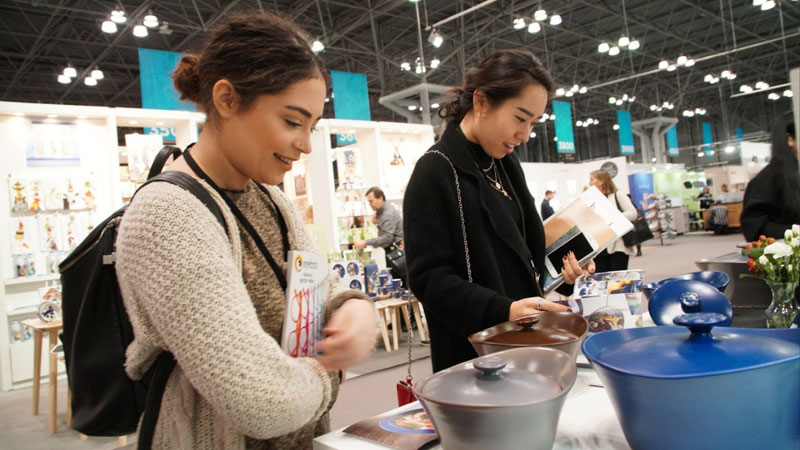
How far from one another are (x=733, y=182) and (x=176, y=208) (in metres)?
23.0

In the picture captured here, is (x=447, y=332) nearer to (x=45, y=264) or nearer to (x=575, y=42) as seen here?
(x=45, y=264)

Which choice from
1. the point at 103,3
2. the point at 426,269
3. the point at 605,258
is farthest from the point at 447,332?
the point at 103,3

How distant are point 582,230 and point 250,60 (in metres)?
1.05

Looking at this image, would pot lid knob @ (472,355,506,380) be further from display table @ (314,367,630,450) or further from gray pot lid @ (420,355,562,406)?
display table @ (314,367,630,450)

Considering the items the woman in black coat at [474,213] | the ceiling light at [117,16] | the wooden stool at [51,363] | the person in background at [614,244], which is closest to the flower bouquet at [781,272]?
the woman in black coat at [474,213]

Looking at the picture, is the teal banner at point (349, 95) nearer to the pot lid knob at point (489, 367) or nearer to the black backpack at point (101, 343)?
the black backpack at point (101, 343)

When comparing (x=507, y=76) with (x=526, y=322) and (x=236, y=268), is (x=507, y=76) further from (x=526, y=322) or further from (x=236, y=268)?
(x=236, y=268)

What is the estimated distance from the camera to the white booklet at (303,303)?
2.88 feet

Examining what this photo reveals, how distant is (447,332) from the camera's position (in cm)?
151

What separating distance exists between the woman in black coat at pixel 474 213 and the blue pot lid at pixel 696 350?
0.67 m

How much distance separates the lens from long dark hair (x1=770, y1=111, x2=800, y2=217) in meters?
2.48

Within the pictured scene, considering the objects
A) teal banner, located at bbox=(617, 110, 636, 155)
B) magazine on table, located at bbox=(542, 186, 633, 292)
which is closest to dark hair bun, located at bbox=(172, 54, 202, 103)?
magazine on table, located at bbox=(542, 186, 633, 292)

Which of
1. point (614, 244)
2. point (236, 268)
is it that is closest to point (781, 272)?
point (236, 268)

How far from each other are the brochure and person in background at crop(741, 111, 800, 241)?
2.27 metres
